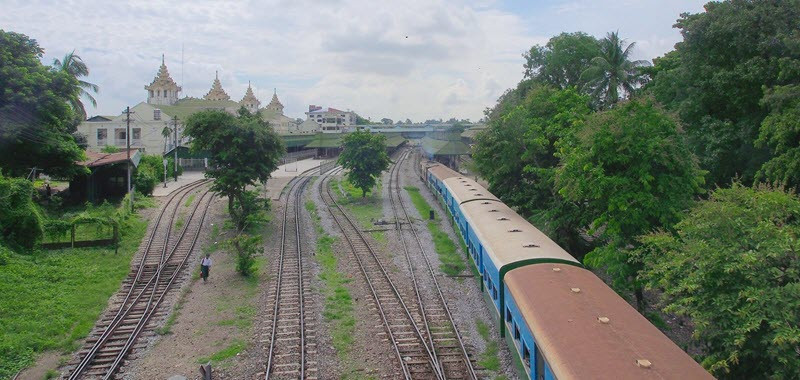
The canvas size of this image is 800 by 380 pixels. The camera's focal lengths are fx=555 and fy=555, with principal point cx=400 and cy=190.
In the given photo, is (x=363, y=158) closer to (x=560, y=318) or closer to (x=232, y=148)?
(x=232, y=148)

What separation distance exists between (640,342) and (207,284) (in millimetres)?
16424

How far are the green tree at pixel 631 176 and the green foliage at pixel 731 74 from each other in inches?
244

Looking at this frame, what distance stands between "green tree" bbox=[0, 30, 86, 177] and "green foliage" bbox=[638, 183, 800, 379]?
29.8 meters

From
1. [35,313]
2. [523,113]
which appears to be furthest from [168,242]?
[523,113]

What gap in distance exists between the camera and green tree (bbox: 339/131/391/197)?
3953 cm

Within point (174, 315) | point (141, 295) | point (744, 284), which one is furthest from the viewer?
point (141, 295)

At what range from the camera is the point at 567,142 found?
2003 cm

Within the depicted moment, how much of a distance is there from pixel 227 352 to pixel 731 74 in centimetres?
2180

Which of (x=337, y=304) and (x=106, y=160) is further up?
(x=106, y=160)

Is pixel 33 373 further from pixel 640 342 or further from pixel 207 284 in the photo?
pixel 640 342

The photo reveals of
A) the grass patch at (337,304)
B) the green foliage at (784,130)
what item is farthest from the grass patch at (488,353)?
the green foliage at (784,130)

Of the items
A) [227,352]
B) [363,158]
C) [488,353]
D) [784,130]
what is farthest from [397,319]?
[363,158]

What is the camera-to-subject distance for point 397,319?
16641mm

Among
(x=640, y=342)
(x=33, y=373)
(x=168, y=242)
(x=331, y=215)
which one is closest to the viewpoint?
(x=640, y=342)
